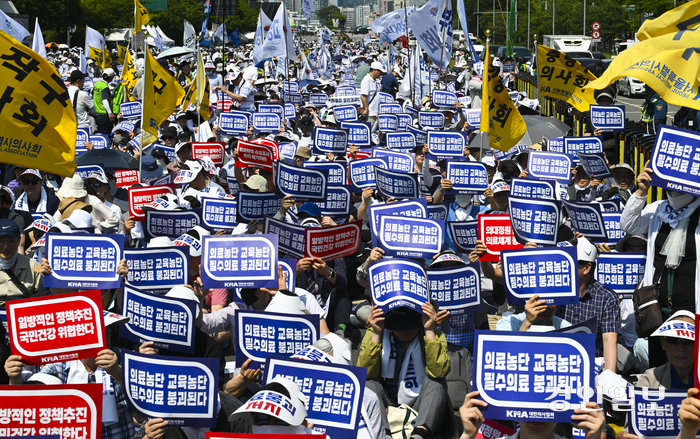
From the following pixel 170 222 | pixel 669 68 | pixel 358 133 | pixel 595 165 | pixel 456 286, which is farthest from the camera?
pixel 358 133

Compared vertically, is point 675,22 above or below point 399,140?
above

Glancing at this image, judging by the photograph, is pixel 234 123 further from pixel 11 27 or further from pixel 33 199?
pixel 33 199

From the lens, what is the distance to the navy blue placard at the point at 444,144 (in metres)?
12.2

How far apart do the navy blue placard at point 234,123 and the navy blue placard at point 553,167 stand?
685 centimetres

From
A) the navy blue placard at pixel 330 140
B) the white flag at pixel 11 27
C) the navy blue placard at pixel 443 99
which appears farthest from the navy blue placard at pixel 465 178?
the navy blue placard at pixel 443 99

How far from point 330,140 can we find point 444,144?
6.01 ft

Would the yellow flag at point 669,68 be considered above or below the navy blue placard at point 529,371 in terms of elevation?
above

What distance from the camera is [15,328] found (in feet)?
16.7

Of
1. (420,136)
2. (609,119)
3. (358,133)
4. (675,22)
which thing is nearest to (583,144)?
(609,119)

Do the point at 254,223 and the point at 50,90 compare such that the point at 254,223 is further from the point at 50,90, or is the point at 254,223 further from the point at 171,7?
the point at 171,7

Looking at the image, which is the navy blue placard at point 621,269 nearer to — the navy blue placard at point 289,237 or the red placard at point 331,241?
the red placard at point 331,241

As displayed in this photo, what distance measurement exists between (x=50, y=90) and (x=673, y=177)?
490cm

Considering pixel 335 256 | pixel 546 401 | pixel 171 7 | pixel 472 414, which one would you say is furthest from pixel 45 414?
pixel 171 7

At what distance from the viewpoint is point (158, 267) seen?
6.98 meters
